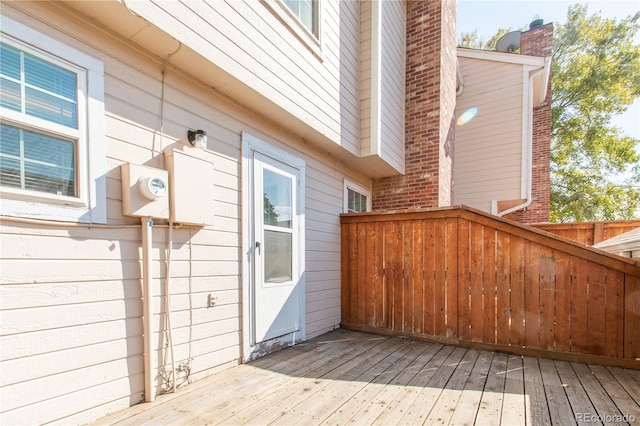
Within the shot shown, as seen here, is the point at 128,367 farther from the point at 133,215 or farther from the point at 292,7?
the point at 292,7

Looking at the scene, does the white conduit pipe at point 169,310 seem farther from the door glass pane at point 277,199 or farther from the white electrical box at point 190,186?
the door glass pane at point 277,199

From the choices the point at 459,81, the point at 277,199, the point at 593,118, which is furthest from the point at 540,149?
the point at 277,199

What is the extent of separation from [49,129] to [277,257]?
2221 millimetres

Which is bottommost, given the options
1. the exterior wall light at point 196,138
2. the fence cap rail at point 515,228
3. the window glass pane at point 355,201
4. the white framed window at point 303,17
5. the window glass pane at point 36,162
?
the fence cap rail at point 515,228

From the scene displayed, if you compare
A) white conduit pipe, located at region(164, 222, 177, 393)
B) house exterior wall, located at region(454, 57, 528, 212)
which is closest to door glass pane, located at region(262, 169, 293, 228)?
white conduit pipe, located at region(164, 222, 177, 393)

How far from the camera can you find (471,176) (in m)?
7.88

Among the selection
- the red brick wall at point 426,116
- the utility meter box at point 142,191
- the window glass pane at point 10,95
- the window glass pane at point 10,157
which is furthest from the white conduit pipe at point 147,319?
the red brick wall at point 426,116

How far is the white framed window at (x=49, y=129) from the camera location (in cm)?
158

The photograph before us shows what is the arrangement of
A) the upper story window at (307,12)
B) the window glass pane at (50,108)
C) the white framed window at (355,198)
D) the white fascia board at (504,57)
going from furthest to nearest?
the white fascia board at (504,57) → the white framed window at (355,198) → the upper story window at (307,12) → the window glass pane at (50,108)

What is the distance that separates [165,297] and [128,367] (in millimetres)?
486

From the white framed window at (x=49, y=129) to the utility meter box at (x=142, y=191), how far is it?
127 mm

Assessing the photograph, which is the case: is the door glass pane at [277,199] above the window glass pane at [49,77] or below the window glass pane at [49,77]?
below

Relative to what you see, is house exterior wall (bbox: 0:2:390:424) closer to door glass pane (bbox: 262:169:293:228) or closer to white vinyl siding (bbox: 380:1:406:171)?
door glass pane (bbox: 262:169:293:228)

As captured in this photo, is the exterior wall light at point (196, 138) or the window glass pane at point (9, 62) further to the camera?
the exterior wall light at point (196, 138)
